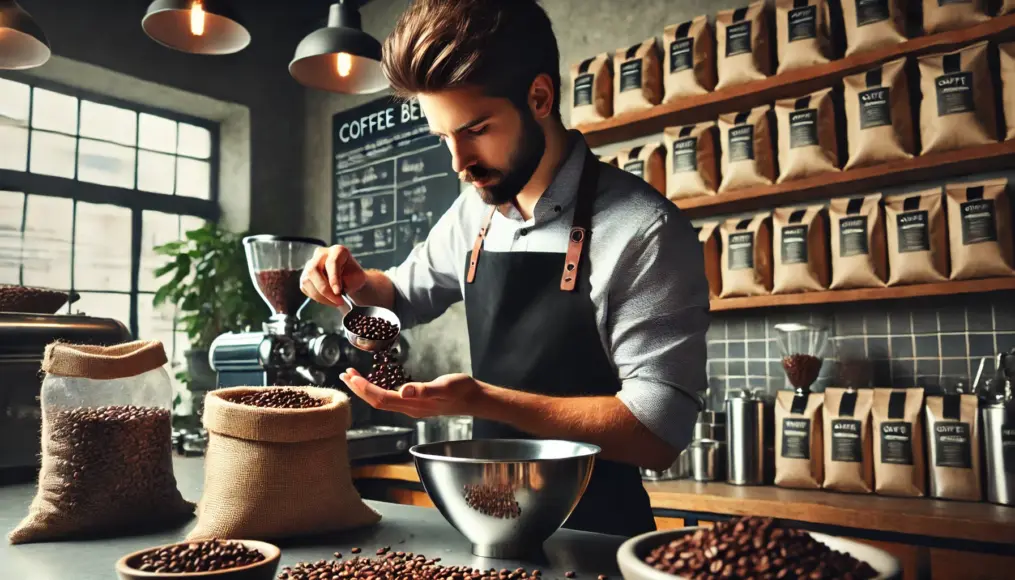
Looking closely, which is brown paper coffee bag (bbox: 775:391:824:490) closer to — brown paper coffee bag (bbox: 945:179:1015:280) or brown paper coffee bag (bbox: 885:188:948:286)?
brown paper coffee bag (bbox: 885:188:948:286)

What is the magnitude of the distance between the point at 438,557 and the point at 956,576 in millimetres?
1541

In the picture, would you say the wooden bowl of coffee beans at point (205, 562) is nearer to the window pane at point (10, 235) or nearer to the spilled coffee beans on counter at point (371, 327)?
the spilled coffee beans on counter at point (371, 327)

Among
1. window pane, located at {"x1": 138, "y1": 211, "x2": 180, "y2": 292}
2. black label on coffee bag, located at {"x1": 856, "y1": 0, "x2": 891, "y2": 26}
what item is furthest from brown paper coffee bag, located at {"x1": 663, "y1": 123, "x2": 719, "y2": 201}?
window pane, located at {"x1": 138, "y1": 211, "x2": 180, "y2": 292}

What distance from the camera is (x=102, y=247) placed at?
13.6 ft

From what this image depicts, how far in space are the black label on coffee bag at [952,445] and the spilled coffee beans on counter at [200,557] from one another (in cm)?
199

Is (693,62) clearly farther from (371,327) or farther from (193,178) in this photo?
(193,178)

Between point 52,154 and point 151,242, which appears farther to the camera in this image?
point 151,242

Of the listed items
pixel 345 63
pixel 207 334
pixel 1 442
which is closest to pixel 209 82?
pixel 207 334

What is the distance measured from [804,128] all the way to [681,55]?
556 millimetres

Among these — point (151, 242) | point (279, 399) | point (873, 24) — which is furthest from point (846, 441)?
point (151, 242)

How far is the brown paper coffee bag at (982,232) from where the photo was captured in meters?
2.18

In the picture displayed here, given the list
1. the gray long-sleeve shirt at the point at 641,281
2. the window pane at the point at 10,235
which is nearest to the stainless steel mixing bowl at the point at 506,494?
the gray long-sleeve shirt at the point at 641,281

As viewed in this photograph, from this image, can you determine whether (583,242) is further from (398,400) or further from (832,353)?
(832,353)

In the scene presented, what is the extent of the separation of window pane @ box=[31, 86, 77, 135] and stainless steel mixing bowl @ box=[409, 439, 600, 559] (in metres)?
3.80
